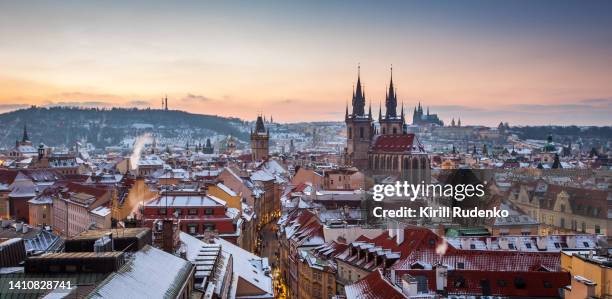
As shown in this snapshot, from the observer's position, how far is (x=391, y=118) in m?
160

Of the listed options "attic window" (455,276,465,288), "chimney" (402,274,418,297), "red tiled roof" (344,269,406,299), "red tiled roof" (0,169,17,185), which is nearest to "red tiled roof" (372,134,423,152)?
"red tiled roof" (0,169,17,185)

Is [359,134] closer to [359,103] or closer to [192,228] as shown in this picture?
[359,103]

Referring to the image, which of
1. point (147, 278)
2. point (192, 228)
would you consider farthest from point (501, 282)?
point (192, 228)

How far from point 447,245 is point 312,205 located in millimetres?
37627

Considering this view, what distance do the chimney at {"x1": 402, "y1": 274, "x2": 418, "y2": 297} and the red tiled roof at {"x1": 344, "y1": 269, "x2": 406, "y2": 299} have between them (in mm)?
584

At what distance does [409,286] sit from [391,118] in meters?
128

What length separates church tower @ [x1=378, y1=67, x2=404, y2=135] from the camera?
159750mm

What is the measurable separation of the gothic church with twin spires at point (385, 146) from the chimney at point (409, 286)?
88.1 meters

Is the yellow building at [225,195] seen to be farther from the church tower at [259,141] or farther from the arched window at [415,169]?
the church tower at [259,141]

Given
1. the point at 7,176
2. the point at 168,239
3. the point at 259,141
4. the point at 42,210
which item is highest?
the point at 259,141

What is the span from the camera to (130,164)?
16138cm

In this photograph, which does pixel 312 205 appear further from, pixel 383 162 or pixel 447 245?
pixel 383 162

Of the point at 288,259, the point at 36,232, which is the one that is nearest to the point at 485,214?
the point at 288,259

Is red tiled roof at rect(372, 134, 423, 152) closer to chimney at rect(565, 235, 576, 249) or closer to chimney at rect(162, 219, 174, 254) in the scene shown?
chimney at rect(565, 235, 576, 249)
